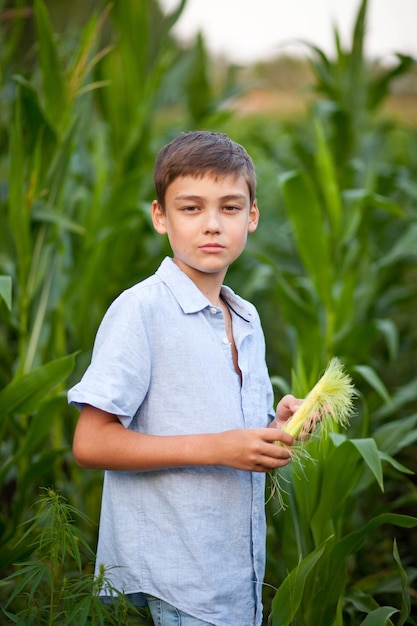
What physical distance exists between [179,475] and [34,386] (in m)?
0.71

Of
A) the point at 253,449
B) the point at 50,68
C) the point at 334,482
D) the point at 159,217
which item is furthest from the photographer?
the point at 50,68

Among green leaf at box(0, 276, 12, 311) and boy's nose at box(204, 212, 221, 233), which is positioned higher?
boy's nose at box(204, 212, 221, 233)

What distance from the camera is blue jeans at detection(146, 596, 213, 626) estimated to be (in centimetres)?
134

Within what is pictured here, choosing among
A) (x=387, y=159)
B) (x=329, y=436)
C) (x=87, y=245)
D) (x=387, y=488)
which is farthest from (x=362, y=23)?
(x=329, y=436)

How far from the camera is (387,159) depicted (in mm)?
4277

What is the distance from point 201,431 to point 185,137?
1.61 feet

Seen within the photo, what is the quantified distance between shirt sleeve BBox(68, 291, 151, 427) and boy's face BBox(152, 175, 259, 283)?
0.12 meters

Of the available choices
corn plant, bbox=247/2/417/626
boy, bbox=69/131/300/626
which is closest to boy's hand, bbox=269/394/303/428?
boy, bbox=69/131/300/626

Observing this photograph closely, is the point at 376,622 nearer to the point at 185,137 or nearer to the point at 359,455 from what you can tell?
the point at 359,455

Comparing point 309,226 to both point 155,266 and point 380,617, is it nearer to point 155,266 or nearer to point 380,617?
point 155,266

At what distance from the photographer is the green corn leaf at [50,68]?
223cm

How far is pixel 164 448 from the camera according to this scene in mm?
1289

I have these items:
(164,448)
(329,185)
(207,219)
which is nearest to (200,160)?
(207,219)

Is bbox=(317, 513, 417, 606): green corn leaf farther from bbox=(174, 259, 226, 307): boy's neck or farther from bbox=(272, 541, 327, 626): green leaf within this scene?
bbox=(174, 259, 226, 307): boy's neck
